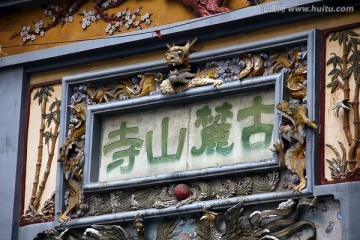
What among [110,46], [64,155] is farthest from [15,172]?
[110,46]

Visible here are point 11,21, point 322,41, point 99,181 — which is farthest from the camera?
point 11,21

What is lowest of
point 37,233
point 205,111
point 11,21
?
point 37,233

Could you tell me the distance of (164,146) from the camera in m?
12.9

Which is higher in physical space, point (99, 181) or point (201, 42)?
point (201, 42)

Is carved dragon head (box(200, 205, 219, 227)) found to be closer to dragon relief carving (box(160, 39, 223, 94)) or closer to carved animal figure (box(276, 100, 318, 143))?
carved animal figure (box(276, 100, 318, 143))

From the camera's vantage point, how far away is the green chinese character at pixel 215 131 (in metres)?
12.6

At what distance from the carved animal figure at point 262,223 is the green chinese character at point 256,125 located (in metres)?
0.53

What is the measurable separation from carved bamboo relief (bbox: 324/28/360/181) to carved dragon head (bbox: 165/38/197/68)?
1.29m

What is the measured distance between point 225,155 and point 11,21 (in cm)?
286

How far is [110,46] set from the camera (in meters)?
13.3

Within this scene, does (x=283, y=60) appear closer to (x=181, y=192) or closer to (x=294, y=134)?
(x=294, y=134)

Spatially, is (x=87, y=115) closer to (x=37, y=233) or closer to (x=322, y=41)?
(x=37, y=233)

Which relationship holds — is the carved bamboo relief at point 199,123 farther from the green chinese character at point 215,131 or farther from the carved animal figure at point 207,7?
the carved animal figure at point 207,7

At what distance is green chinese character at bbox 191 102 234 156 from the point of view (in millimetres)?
12562
